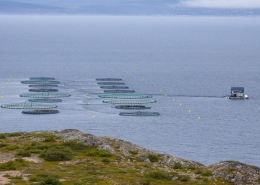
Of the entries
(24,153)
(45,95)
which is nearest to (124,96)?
(45,95)

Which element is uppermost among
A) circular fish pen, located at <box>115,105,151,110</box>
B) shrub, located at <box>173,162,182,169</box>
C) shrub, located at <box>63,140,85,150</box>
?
circular fish pen, located at <box>115,105,151,110</box>

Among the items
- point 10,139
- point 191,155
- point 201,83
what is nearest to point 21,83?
point 201,83

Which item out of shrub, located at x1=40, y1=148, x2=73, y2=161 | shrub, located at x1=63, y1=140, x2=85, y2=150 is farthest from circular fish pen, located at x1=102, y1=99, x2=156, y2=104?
shrub, located at x1=40, y1=148, x2=73, y2=161

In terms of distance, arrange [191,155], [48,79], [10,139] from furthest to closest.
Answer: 1. [48,79]
2. [191,155]
3. [10,139]

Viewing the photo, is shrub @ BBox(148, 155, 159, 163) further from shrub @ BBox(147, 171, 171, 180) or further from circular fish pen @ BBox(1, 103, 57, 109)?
circular fish pen @ BBox(1, 103, 57, 109)

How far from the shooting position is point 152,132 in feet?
393

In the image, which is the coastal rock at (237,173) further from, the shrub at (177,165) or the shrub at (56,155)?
the shrub at (56,155)

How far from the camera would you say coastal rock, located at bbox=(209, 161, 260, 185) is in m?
47.2

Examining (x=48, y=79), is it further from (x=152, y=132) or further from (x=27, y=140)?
(x=27, y=140)

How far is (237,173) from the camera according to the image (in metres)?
48.3

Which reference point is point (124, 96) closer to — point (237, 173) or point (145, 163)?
point (145, 163)

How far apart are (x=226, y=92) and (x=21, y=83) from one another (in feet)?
219

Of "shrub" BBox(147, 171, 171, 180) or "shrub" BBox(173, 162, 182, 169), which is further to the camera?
"shrub" BBox(173, 162, 182, 169)

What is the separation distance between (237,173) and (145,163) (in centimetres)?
942
